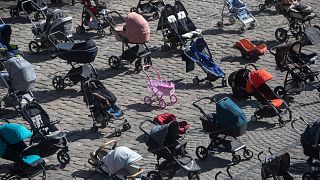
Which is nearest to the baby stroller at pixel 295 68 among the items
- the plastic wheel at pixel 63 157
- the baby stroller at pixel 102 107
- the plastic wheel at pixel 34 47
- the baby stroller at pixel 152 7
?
the baby stroller at pixel 102 107

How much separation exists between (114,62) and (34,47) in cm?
254

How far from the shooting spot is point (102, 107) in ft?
58.6

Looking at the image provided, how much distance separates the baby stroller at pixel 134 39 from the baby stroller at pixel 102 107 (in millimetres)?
3224

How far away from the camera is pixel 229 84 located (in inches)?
787

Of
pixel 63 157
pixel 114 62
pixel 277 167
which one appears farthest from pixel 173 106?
pixel 277 167

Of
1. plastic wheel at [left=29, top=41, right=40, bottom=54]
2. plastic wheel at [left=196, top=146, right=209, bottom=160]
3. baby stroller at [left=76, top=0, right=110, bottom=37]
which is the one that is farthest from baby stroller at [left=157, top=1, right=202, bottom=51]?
plastic wheel at [left=196, top=146, right=209, bottom=160]

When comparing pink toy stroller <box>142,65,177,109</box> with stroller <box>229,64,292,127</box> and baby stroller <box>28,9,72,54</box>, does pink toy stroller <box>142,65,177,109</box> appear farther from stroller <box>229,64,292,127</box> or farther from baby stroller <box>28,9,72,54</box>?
baby stroller <box>28,9,72,54</box>

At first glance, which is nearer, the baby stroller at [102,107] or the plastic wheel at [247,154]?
the plastic wheel at [247,154]

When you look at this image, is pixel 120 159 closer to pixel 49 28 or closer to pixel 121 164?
pixel 121 164

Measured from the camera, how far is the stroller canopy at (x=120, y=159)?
15320 mm

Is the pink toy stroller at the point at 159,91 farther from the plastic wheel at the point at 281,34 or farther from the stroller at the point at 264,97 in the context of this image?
the plastic wheel at the point at 281,34

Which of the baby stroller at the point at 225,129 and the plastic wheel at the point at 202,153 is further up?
the baby stroller at the point at 225,129

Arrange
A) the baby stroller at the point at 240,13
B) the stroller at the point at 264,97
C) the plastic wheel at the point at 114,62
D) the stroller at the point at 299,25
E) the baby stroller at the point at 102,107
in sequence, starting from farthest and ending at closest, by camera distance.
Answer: the baby stroller at the point at 240,13 < the stroller at the point at 299,25 < the plastic wheel at the point at 114,62 < the stroller at the point at 264,97 < the baby stroller at the point at 102,107

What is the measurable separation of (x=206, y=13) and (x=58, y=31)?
6.28 meters
